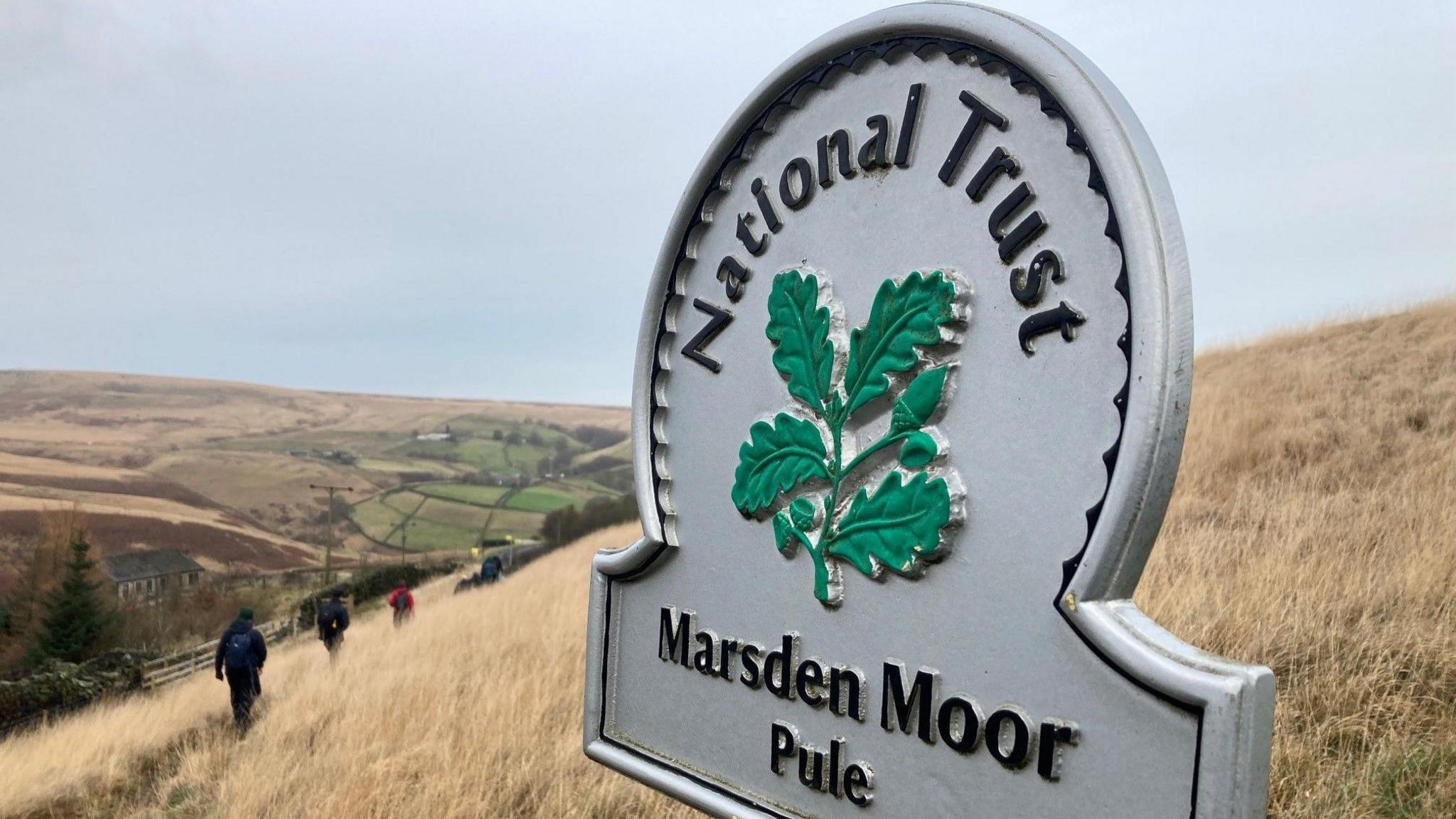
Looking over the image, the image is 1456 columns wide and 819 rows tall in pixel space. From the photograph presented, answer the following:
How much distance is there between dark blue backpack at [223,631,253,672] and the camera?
831 cm

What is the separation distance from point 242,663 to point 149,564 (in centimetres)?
3825

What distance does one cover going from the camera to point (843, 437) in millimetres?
1835

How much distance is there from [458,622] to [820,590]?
9258 millimetres

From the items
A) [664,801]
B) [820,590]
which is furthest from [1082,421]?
[664,801]

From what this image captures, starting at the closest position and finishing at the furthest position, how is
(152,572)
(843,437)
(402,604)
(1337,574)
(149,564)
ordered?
(843,437) < (1337,574) < (402,604) < (152,572) < (149,564)

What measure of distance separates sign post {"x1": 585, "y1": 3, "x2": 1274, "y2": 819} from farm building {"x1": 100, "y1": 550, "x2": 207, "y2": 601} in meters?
39.4

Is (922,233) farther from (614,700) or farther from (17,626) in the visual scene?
(17,626)

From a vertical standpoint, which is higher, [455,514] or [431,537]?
[455,514]

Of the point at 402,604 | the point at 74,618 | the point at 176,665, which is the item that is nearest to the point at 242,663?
the point at 402,604

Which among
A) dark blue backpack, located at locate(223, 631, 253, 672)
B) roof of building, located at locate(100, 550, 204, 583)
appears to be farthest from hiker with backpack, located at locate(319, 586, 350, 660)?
roof of building, located at locate(100, 550, 204, 583)

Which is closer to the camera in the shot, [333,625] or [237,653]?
[237,653]

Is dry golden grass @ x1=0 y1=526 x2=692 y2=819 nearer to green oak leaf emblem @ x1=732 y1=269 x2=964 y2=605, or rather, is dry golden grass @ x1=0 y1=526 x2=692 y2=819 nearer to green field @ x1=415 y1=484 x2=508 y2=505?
green oak leaf emblem @ x1=732 y1=269 x2=964 y2=605

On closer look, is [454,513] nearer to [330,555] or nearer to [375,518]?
[375,518]

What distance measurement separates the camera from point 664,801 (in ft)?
13.1
